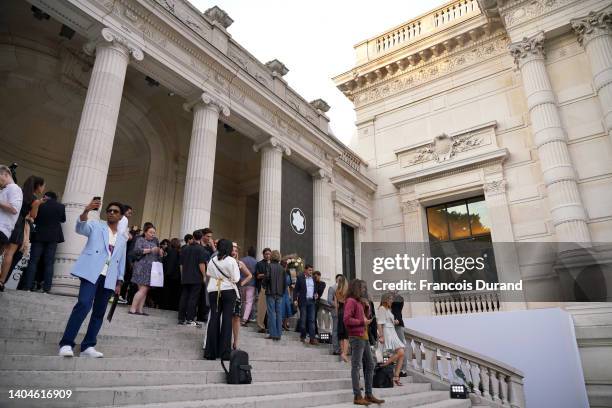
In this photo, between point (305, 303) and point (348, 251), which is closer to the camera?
point (305, 303)

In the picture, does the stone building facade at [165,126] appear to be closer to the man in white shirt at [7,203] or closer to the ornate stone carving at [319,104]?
the ornate stone carving at [319,104]

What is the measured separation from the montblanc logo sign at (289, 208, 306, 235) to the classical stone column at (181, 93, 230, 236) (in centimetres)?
373

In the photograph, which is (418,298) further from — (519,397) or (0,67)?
(0,67)

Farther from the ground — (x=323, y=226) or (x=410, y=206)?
(x=410, y=206)

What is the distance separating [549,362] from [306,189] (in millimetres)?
8894

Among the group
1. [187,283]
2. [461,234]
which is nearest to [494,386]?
[187,283]

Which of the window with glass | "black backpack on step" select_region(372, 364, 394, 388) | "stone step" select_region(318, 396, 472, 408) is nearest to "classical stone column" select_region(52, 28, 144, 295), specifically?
"stone step" select_region(318, 396, 472, 408)

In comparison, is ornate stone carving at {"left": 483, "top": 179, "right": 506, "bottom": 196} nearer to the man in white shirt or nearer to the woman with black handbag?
the woman with black handbag

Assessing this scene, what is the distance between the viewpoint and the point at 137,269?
664 centimetres

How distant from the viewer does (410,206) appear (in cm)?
1736

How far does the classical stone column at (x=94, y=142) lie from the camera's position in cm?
696

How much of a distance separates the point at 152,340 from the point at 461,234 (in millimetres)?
14102

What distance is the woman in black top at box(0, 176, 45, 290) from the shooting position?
15.3ft

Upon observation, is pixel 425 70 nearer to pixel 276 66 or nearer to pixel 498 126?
pixel 498 126
